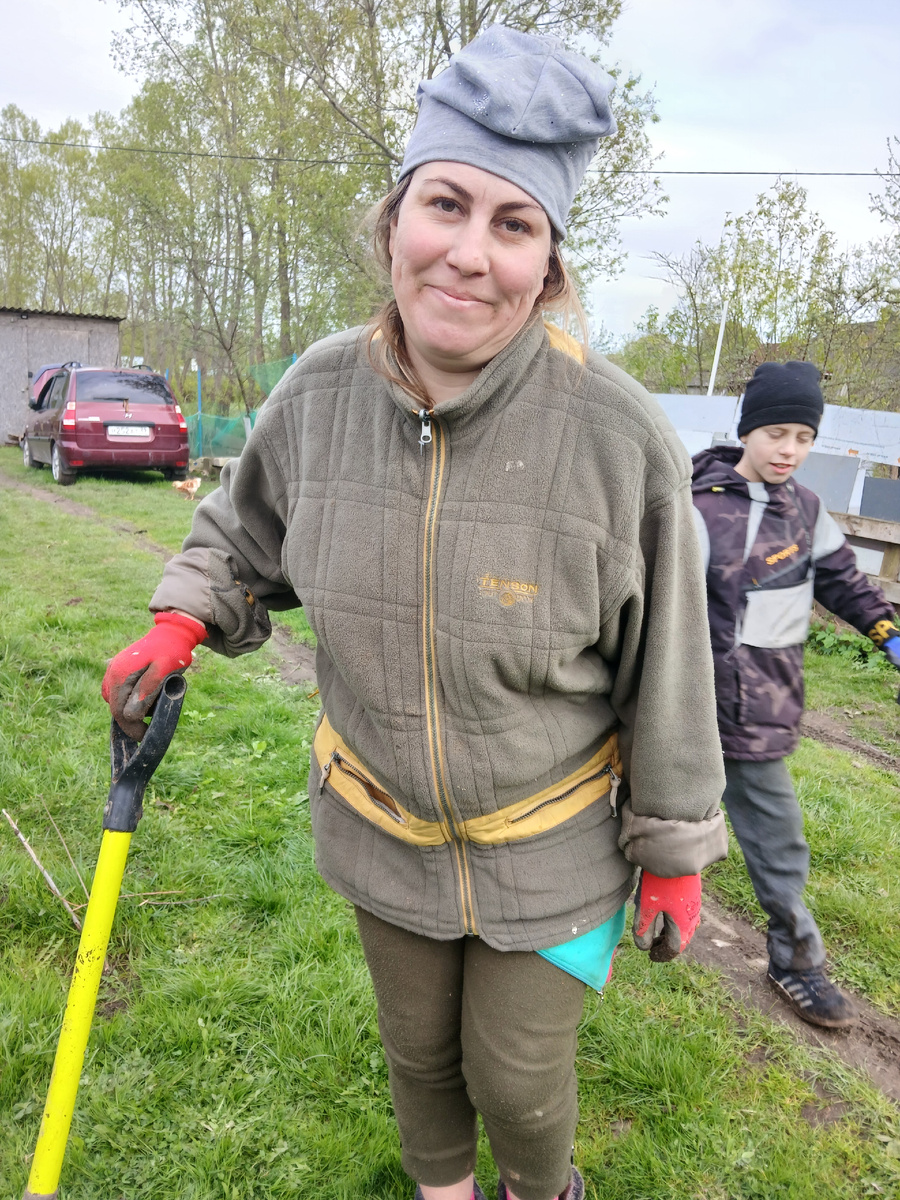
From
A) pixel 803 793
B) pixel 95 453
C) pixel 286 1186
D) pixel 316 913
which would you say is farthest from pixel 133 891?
pixel 95 453

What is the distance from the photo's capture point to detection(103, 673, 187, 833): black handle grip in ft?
5.30

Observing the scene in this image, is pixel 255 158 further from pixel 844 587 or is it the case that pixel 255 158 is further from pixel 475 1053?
pixel 475 1053

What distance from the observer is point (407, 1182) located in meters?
2.04

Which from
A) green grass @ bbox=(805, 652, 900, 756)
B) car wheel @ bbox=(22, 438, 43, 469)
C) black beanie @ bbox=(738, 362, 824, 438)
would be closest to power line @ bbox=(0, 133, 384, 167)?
car wheel @ bbox=(22, 438, 43, 469)

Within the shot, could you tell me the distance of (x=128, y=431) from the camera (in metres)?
12.9

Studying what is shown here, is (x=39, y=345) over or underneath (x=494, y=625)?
over

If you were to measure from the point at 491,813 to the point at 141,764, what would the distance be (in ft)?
2.19

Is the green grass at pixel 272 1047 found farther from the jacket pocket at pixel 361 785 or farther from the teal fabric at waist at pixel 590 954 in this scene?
the jacket pocket at pixel 361 785

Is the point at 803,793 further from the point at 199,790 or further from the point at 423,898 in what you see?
the point at 423,898

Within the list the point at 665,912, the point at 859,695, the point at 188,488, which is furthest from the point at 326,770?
the point at 188,488

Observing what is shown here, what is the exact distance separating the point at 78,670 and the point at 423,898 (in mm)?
3713

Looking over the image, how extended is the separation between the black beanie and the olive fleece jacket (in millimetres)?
1529

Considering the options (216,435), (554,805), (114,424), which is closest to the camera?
(554,805)

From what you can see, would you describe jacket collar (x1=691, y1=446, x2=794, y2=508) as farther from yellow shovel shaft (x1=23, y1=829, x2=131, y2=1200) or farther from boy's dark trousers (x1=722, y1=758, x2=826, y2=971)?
yellow shovel shaft (x1=23, y1=829, x2=131, y2=1200)
